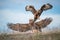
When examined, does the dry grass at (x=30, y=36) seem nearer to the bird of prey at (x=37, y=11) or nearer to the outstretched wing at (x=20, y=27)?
the outstretched wing at (x=20, y=27)

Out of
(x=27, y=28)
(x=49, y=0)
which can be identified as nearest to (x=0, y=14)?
(x=27, y=28)

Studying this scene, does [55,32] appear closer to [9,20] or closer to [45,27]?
[45,27]

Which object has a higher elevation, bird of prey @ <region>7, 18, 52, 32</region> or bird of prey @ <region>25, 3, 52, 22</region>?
bird of prey @ <region>25, 3, 52, 22</region>

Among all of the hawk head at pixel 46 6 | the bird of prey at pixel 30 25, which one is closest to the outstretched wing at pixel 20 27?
the bird of prey at pixel 30 25

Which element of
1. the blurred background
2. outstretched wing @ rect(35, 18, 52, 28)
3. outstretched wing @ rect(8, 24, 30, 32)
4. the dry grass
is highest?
the blurred background

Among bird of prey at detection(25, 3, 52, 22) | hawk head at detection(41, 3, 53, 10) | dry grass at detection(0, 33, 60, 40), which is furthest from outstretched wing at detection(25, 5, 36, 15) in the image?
dry grass at detection(0, 33, 60, 40)

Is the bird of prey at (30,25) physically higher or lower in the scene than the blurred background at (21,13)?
lower

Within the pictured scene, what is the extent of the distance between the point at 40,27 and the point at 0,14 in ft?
1.58

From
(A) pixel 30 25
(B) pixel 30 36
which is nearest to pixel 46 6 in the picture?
(A) pixel 30 25

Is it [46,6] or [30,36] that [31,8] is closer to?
[46,6]

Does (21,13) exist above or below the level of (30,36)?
above

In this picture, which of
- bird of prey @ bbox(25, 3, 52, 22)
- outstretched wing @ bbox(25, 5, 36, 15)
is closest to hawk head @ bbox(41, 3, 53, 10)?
bird of prey @ bbox(25, 3, 52, 22)

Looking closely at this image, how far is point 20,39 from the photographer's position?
5.47ft

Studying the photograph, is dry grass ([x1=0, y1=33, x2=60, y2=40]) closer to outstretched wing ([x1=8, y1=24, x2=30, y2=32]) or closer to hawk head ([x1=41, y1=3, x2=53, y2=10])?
outstretched wing ([x1=8, y1=24, x2=30, y2=32])
